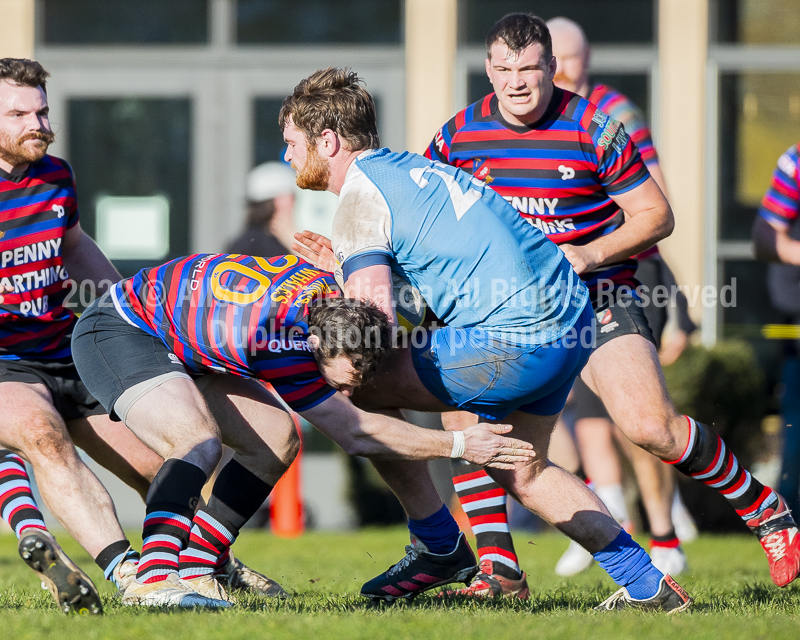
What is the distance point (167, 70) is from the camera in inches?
376

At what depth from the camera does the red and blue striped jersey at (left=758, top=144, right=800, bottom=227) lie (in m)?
6.00

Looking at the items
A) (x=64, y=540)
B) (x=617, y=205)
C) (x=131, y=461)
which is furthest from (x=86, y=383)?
(x=64, y=540)

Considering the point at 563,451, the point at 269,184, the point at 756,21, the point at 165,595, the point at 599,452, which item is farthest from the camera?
the point at 756,21

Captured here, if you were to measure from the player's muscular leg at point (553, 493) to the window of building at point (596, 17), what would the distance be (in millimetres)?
5818

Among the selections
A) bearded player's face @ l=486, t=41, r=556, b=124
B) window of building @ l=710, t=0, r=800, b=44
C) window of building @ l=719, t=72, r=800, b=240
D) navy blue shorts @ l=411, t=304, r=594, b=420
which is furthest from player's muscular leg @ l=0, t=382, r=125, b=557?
window of building @ l=710, t=0, r=800, b=44

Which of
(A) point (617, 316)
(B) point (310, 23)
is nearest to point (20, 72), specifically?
(A) point (617, 316)

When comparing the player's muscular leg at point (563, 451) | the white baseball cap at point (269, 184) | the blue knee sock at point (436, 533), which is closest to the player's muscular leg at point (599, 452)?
the player's muscular leg at point (563, 451)

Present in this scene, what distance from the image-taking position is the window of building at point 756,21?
30.0ft

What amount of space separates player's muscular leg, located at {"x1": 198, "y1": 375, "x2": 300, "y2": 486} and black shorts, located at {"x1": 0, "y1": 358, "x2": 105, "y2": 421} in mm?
588

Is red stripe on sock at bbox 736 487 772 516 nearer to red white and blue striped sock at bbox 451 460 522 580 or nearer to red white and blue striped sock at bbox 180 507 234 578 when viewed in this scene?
red white and blue striped sock at bbox 451 460 522 580

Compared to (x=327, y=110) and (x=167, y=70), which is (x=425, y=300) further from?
(x=167, y=70)

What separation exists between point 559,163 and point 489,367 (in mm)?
1081

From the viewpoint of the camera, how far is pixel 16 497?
13.8ft

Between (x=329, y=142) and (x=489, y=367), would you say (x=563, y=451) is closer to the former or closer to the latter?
(x=489, y=367)
